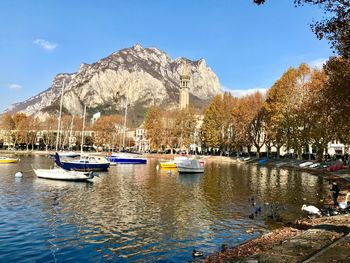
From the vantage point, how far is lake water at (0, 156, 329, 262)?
1886 centimetres

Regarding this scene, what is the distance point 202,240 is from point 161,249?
10.0 ft

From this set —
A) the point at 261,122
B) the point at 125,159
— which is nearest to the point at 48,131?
the point at 125,159

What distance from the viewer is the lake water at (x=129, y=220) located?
18.9m

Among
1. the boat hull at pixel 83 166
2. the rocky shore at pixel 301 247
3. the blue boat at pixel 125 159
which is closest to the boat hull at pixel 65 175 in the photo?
the boat hull at pixel 83 166

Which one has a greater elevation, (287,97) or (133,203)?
(287,97)

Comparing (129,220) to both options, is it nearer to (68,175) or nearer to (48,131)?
(68,175)

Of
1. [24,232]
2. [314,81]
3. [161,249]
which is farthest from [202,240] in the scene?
[314,81]

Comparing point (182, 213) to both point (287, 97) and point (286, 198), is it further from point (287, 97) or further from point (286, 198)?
point (287, 97)

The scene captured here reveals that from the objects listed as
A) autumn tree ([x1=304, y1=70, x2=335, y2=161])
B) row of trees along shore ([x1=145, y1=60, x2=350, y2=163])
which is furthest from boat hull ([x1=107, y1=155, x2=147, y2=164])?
autumn tree ([x1=304, y1=70, x2=335, y2=161])

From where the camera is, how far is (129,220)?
85.4ft

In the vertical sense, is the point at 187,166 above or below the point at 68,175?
above

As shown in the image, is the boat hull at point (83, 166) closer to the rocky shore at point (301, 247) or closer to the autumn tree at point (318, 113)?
the autumn tree at point (318, 113)

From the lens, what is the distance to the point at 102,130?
18812cm

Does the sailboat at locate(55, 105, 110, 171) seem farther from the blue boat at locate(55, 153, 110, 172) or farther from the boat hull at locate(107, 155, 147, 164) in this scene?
the boat hull at locate(107, 155, 147, 164)
